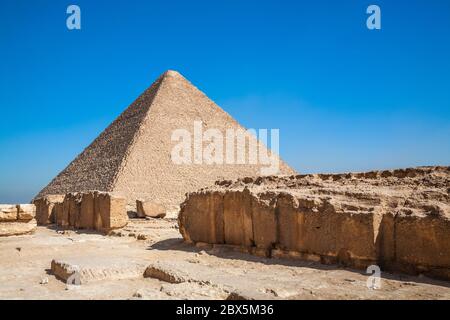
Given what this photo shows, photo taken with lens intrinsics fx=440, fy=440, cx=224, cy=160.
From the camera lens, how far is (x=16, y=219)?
8.75 metres

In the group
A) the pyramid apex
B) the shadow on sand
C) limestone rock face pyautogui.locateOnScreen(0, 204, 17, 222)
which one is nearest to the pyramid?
the pyramid apex

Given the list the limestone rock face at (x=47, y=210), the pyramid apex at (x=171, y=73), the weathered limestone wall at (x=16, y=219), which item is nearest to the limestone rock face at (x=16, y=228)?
the weathered limestone wall at (x=16, y=219)

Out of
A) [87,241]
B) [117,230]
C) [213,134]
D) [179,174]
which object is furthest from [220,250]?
[213,134]

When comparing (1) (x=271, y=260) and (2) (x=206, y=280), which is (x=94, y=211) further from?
(2) (x=206, y=280)

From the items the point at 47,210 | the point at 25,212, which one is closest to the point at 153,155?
the point at 47,210

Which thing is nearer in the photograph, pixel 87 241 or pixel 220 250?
pixel 220 250

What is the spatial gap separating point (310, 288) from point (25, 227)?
687 cm

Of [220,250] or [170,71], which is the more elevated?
[170,71]

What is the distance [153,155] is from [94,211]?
111 ft

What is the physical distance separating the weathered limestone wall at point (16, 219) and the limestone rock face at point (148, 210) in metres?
7.66
